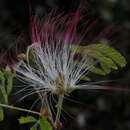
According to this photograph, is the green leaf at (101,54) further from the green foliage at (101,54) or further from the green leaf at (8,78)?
the green leaf at (8,78)

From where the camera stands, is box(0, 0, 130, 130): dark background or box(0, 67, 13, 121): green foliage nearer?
box(0, 67, 13, 121): green foliage

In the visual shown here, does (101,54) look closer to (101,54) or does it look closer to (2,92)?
(101,54)

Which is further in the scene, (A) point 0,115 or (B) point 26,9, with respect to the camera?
(B) point 26,9

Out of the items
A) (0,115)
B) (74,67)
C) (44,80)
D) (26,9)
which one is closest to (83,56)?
(74,67)

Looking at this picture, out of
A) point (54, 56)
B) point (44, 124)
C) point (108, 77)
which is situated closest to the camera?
point (44, 124)

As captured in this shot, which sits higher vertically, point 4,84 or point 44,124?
point 4,84

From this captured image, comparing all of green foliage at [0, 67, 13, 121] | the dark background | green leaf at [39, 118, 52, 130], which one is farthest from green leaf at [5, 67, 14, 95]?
the dark background

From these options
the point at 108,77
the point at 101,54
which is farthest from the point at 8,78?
the point at 108,77

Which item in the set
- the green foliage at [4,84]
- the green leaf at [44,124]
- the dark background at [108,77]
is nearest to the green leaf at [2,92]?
the green foliage at [4,84]

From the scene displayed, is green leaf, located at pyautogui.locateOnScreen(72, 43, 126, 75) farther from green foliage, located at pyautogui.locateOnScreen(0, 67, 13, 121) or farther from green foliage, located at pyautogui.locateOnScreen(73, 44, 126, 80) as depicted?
green foliage, located at pyautogui.locateOnScreen(0, 67, 13, 121)

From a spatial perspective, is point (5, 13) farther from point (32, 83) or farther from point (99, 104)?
point (32, 83)

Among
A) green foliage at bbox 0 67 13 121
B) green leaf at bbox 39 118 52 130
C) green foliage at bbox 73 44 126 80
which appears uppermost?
green foliage at bbox 0 67 13 121
